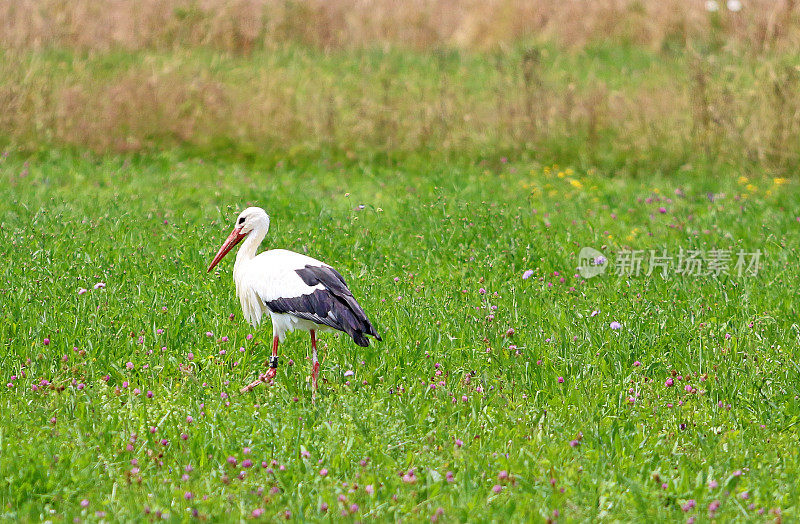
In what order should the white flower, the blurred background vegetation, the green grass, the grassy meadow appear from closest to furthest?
the green grass → the grassy meadow → the blurred background vegetation → the white flower

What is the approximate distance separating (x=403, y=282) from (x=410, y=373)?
1.44m

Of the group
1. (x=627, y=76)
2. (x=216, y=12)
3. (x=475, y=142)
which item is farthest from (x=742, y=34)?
(x=216, y=12)

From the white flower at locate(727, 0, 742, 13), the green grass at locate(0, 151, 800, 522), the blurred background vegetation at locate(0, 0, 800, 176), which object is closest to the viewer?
the green grass at locate(0, 151, 800, 522)

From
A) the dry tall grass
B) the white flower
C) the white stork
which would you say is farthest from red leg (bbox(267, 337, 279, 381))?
the white flower

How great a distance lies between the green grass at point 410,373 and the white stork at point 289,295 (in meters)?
0.22

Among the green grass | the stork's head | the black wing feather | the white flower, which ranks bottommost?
the green grass

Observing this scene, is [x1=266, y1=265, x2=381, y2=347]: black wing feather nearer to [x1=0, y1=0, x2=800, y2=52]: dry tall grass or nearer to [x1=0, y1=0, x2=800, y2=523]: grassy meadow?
[x1=0, y1=0, x2=800, y2=523]: grassy meadow

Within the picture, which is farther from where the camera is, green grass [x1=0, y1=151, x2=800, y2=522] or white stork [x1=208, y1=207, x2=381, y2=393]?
white stork [x1=208, y1=207, x2=381, y2=393]

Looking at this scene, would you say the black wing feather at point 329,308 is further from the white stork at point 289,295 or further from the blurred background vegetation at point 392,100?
the blurred background vegetation at point 392,100

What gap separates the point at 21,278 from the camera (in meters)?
5.99

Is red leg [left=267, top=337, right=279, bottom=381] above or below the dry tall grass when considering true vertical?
below

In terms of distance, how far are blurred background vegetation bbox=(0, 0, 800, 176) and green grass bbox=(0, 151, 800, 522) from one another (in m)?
2.73

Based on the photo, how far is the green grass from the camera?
3645 mm

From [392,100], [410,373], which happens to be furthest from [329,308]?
[392,100]
